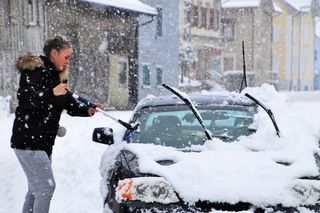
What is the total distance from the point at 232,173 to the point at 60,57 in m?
1.62

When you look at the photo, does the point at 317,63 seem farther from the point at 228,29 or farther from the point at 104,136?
the point at 104,136

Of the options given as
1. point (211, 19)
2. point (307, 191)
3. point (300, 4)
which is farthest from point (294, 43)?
point (307, 191)

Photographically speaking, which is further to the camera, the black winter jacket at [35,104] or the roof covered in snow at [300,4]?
the roof covered in snow at [300,4]

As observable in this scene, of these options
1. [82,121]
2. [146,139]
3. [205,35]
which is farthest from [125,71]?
[146,139]

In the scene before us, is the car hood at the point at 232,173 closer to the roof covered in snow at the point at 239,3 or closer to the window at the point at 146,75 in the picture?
the window at the point at 146,75

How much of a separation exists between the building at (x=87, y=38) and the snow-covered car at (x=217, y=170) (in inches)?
646

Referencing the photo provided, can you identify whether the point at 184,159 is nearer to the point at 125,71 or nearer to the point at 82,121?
the point at 82,121

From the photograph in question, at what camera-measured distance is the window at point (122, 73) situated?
1037 inches

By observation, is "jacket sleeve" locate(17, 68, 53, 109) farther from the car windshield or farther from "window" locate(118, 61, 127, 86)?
"window" locate(118, 61, 127, 86)

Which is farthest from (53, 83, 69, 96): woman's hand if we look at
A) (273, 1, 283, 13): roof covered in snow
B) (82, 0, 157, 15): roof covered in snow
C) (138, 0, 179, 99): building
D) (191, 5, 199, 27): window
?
(273, 1, 283, 13): roof covered in snow

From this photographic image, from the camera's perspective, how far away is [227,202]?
137 inches

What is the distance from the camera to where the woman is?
4.07 meters

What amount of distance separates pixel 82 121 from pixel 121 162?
40.2 ft

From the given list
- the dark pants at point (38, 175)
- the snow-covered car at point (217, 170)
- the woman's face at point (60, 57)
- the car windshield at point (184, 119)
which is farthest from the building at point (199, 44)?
the dark pants at point (38, 175)
